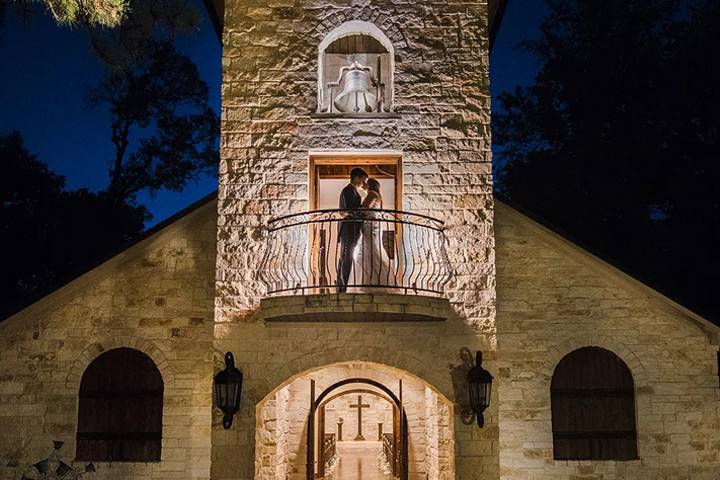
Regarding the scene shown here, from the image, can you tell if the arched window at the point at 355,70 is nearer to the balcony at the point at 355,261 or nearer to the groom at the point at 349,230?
the groom at the point at 349,230

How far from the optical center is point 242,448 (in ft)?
31.7

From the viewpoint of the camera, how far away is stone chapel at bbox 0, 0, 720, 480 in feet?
32.3

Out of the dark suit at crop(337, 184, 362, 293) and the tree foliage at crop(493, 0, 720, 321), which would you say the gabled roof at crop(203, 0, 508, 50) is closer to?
the dark suit at crop(337, 184, 362, 293)

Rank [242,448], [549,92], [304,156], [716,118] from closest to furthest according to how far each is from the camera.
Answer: [242,448] < [304,156] < [716,118] < [549,92]

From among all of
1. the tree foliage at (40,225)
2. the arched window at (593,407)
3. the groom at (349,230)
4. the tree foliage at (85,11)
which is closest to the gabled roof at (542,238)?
the arched window at (593,407)

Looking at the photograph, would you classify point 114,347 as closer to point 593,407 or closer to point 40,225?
point 593,407

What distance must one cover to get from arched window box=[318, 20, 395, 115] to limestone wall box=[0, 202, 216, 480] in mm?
2427

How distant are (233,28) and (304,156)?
1953 millimetres

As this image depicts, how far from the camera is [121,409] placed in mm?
11305

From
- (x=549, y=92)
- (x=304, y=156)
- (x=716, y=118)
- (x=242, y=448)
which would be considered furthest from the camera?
(x=549, y=92)

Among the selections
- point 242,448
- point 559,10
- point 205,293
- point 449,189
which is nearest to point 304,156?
point 449,189

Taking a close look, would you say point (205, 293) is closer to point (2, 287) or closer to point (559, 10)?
point (2, 287)

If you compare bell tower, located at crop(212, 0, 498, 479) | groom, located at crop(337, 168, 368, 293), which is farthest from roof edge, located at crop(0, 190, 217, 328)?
groom, located at crop(337, 168, 368, 293)

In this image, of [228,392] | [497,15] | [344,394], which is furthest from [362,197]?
[344,394]
